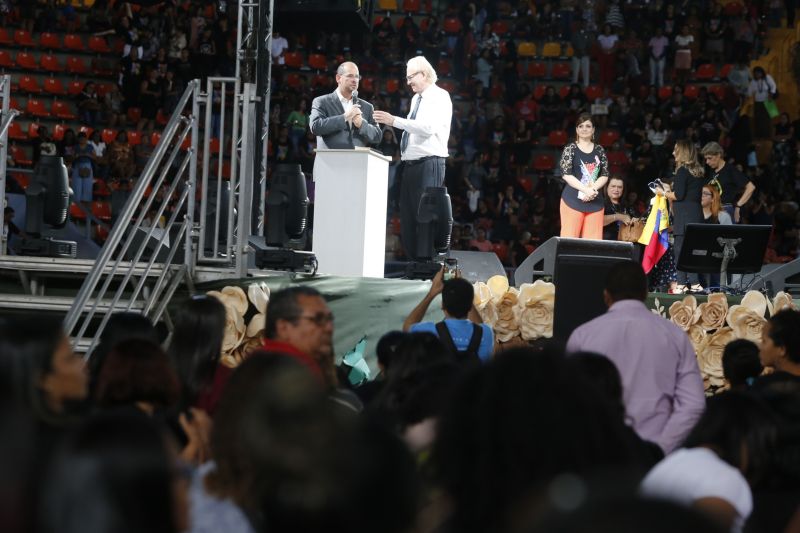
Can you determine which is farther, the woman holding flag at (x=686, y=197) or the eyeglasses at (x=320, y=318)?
the woman holding flag at (x=686, y=197)

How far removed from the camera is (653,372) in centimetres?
400

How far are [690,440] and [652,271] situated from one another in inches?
273

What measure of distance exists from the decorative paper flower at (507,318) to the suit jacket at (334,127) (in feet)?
5.45

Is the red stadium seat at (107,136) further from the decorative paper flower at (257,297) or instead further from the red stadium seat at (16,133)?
the decorative paper flower at (257,297)

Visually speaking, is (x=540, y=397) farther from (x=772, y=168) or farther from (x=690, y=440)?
(x=772, y=168)

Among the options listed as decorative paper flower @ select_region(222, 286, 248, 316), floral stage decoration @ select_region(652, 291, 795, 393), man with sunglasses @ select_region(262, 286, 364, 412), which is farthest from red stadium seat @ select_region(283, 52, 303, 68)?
man with sunglasses @ select_region(262, 286, 364, 412)

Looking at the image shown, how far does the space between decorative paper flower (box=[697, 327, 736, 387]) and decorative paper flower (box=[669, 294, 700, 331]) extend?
14 cm

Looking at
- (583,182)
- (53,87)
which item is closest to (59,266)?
(583,182)

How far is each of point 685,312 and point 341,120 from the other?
2.52 meters

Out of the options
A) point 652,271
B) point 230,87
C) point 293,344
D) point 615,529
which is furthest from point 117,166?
point 615,529

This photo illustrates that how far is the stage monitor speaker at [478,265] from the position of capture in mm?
8883

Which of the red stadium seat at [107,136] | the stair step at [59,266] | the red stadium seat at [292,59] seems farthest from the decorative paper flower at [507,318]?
the red stadium seat at [292,59]

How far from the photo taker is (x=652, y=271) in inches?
372

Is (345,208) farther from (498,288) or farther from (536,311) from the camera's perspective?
(536,311)
